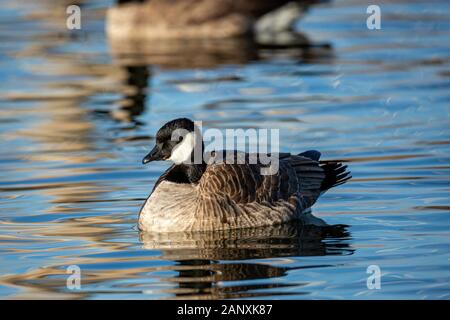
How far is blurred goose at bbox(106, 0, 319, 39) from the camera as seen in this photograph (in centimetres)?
2531

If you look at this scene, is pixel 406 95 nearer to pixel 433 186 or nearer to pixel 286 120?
pixel 286 120

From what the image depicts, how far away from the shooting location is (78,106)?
19.1 m

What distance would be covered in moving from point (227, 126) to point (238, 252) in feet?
20.3

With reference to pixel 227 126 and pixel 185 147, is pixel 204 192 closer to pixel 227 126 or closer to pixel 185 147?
pixel 185 147

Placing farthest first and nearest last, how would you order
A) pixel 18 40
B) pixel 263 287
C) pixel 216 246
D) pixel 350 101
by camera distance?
pixel 18 40 → pixel 350 101 → pixel 216 246 → pixel 263 287

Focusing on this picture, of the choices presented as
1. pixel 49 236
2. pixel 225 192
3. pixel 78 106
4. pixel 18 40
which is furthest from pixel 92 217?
pixel 18 40

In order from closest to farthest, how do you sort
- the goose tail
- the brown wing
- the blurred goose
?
the brown wing
the goose tail
the blurred goose

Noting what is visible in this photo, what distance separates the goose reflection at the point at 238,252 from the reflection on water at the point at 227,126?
0.03m

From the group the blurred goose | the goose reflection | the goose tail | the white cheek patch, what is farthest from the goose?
the blurred goose

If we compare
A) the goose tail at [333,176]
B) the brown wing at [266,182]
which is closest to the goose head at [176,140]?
the brown wing at [266,182]

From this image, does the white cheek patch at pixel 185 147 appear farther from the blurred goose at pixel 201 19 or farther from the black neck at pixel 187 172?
the blurred goose at pixel 201 19

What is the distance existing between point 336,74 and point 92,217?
915 cm

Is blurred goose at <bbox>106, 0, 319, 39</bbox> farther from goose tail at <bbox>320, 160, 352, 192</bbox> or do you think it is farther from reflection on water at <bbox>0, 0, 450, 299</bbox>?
goose tail at <bbox>320, 160, 352, 192</bbox>

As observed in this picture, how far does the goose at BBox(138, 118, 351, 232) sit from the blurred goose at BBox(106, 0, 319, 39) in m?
13.7
